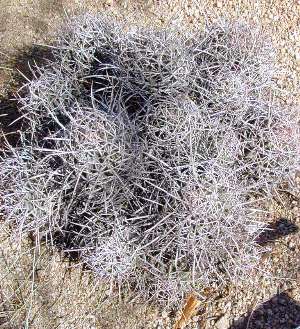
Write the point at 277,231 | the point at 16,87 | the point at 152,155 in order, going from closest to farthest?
the point at 152,155
the point at 277,231
the point at 16,87

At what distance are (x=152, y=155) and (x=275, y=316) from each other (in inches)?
34.7

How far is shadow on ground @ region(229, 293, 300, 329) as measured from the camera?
2.31 meters

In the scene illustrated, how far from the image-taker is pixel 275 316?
7.63 ft

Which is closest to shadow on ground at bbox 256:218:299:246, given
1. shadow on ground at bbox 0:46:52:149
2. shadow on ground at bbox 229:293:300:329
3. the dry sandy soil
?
the dry sandy soil

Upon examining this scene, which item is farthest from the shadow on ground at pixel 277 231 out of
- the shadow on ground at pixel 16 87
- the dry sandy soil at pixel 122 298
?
the shadow on ground at pixel 16 87

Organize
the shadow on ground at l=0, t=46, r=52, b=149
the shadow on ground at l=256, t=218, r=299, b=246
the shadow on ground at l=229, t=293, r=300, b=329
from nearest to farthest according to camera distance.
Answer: the shadow on ground at l=229, t=293, r=300, b=329 < the shadow on ground at l=256, t=218, r=299, b=246 < the shadow on ground at l=0, t=46, r=52, b=149

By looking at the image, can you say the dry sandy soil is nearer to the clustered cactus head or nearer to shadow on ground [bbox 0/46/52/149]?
the clustered cactus head

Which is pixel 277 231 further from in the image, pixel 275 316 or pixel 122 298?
pixel 122 298

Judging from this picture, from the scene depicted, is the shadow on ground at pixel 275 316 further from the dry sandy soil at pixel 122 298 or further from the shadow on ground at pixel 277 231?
the shadow on ground at pixel 277 231

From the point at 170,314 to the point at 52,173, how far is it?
781 mm

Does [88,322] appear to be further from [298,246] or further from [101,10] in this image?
[101,10]

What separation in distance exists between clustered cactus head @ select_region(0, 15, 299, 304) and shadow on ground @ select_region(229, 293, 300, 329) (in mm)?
186

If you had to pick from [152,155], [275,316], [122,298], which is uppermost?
[152,155]

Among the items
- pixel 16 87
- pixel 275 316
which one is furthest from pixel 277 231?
pixel 16 87
